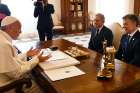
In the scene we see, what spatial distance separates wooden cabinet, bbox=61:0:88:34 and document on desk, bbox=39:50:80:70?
16.3ft

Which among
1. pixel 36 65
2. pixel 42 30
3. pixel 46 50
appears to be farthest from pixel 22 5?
pixel 36 65

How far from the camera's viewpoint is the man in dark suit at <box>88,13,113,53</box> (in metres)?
3.24

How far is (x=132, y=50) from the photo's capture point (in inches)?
103

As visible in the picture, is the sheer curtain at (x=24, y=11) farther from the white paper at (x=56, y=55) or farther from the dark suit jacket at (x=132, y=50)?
the dark suit jacket at (x=132, y=50)

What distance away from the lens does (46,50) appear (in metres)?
2.84

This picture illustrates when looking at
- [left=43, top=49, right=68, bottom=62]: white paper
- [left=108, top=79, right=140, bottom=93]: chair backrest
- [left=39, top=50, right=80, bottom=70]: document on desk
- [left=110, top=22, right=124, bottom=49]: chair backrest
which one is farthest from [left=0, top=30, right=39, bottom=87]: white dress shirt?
[left=110, top=22, right=124, bottom=49]: chair backrest

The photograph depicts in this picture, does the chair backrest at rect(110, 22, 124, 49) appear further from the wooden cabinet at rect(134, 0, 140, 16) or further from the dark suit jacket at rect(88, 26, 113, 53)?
the wooden cabinet at rect(134, 0, 140, 16)

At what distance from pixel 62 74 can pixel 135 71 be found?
636 mm

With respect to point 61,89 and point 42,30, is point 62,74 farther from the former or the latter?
point 42,30

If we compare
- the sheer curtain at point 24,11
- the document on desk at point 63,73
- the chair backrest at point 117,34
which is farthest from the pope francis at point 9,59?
the sheer curtain at point 24,11

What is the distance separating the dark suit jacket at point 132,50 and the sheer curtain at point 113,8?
5502mm

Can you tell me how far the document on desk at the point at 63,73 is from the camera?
6.31 ft

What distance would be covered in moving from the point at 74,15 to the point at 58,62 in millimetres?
5429

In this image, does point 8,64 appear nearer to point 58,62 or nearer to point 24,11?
point 58,62
